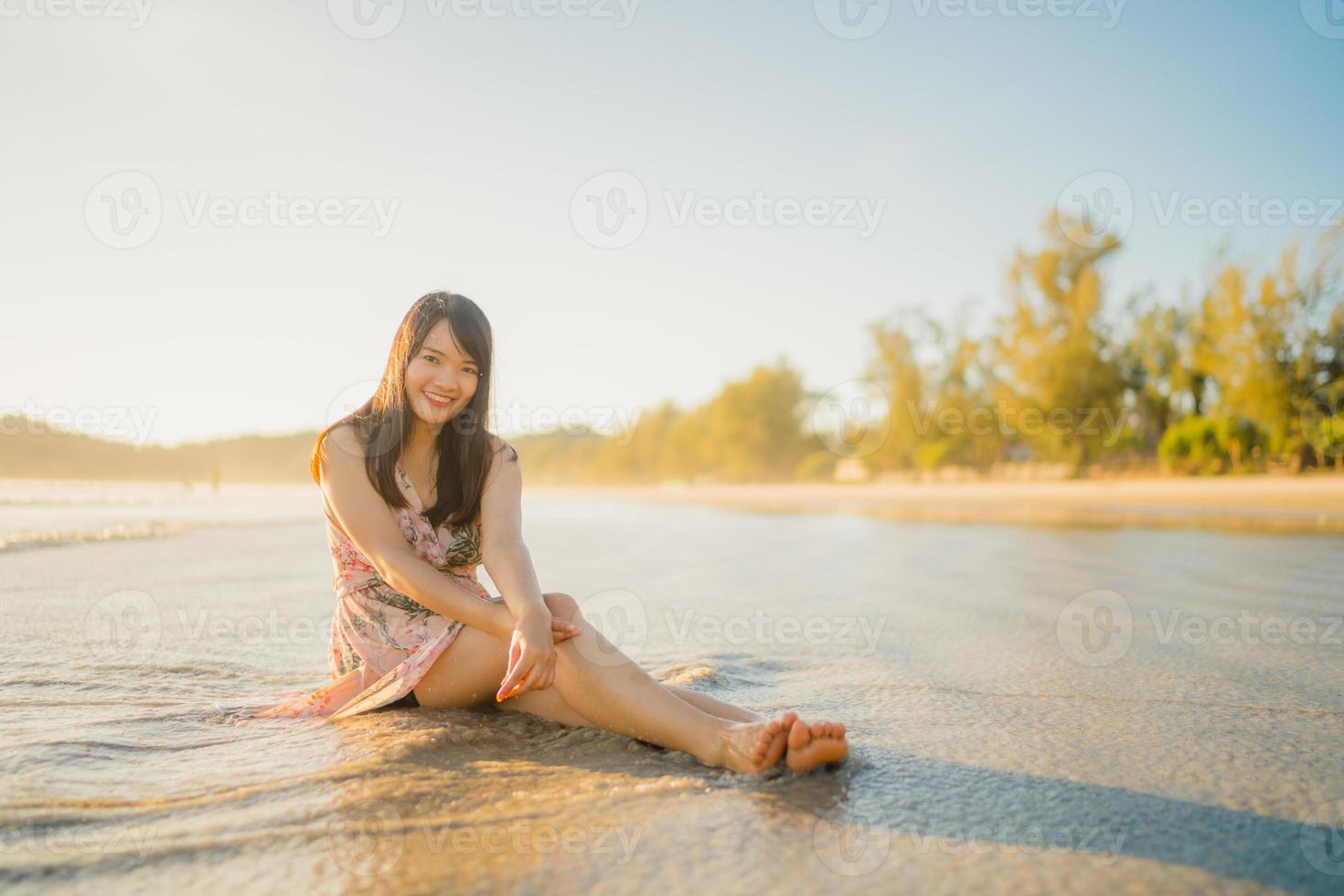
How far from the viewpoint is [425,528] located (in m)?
2.69

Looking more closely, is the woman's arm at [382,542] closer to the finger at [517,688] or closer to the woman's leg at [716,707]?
the finger at [517,688]

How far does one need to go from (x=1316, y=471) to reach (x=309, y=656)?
24.1 m

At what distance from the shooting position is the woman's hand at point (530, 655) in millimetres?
2217

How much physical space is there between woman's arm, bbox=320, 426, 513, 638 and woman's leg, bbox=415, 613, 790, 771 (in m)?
0.10

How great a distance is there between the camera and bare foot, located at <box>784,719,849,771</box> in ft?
6.46

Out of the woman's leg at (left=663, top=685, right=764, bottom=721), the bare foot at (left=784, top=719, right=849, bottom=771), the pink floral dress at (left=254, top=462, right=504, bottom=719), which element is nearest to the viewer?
the bare foot at (left=784, top=719, right=849, bottom=771)

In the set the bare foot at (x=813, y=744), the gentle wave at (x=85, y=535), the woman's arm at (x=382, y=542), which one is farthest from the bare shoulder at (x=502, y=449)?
the gentle wave at (x=85, y=535)

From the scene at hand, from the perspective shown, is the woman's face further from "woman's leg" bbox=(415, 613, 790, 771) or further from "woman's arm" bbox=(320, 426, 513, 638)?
"woman's leg" bbox=(415, 613, 790, 771)

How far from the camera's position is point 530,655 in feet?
7.27

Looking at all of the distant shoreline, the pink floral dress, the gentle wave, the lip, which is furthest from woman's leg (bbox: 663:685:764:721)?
the distant shoreline

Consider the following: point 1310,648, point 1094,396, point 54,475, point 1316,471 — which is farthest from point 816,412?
point 1310,648

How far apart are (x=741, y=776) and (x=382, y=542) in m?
1.26

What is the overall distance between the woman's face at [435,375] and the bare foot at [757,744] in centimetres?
136

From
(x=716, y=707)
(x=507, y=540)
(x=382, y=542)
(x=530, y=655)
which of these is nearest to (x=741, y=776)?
(x=716, y=707)
